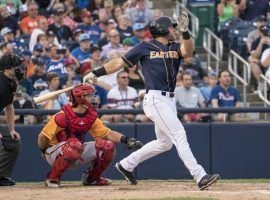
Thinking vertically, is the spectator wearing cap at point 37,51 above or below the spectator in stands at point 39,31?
below

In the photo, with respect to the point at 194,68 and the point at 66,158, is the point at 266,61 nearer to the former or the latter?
the point at 194,68

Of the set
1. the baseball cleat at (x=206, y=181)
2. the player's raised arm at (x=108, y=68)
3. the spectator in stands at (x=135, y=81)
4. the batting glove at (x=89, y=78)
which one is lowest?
the baseball cleat at (x=206, y=181)

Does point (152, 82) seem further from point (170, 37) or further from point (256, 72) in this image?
point (256, 72)

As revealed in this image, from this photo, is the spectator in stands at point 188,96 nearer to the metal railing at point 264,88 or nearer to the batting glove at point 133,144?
the metal railing at point 264,88

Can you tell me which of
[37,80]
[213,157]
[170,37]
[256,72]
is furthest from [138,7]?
[170,37]

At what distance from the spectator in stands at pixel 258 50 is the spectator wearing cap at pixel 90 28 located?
282 centimetres

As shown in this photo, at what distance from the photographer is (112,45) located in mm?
17656

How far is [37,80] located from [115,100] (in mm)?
1401

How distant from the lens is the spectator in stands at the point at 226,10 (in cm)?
1991

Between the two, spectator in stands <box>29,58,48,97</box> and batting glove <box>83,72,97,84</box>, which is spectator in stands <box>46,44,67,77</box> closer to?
spectator in stands <box>29,58,48,97</box>

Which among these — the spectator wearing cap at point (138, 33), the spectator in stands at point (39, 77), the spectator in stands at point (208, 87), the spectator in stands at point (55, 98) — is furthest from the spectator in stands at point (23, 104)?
the spectator wearing cap at point (138, 33)

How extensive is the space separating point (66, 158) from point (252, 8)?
9815 millimetres

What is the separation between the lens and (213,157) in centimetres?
1420

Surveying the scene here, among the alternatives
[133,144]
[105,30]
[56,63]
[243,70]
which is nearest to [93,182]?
[133,144]
